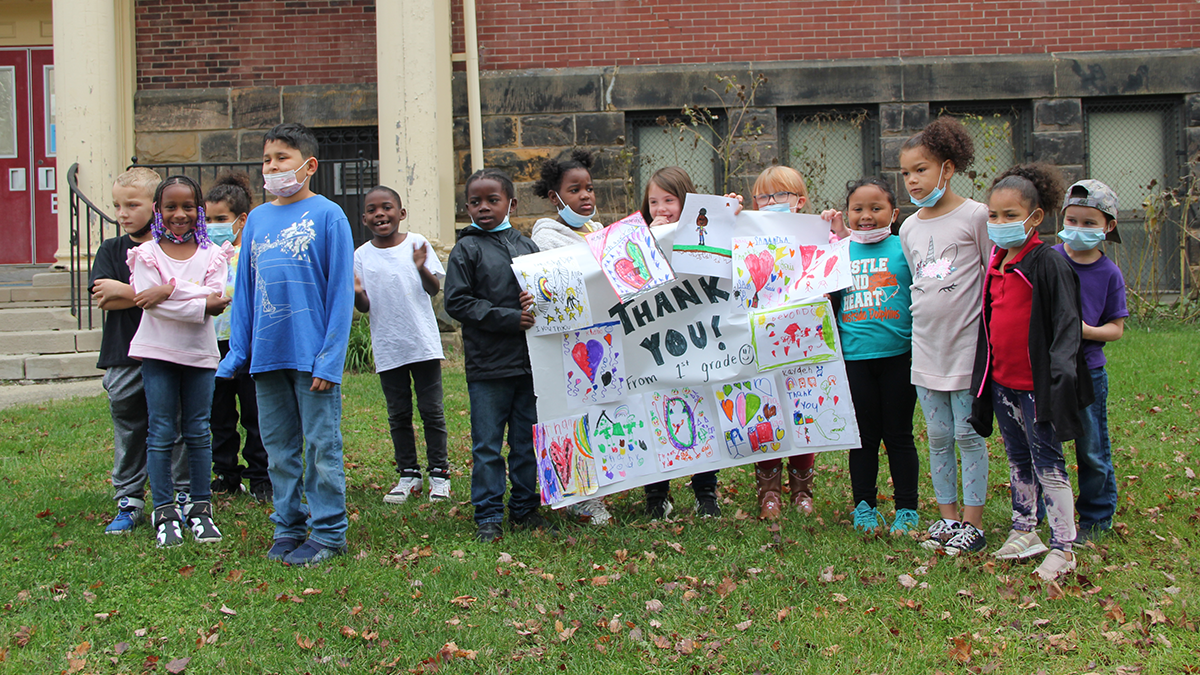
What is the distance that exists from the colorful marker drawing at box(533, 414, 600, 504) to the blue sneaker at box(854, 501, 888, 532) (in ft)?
4.19

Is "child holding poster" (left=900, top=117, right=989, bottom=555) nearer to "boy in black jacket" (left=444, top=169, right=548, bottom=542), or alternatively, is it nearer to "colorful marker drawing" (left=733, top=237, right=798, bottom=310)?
"colorful marker drawing" (left=733, top=237, right=798, bottom=310)

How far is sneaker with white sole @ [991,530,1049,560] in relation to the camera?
4.15 meters

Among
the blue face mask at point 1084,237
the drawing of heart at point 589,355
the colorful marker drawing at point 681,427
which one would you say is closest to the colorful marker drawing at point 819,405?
the colorful marker drawing at point 681,427

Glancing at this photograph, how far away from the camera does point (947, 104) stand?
39.6ft

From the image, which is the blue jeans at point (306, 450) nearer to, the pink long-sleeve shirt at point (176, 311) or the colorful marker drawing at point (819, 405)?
the pink long-sleeve shirt at point (176, 311)

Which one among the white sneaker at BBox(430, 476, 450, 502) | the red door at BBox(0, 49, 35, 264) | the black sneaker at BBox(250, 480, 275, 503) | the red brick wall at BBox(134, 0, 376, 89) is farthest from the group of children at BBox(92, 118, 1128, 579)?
the red door at BBox(0, 49, 35, 264)

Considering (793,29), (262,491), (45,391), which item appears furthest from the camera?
(793,29)

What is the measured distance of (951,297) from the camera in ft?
14.1

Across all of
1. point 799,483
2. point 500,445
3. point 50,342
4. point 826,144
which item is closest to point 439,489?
point 500,445

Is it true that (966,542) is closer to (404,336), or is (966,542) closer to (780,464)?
(780,464)

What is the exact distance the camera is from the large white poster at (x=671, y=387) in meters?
4.76

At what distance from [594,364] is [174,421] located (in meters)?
2.14

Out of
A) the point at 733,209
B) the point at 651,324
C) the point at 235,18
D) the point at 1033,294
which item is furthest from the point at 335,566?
the point at 235,18

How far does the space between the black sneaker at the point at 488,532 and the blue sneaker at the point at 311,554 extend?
648 millimetres
